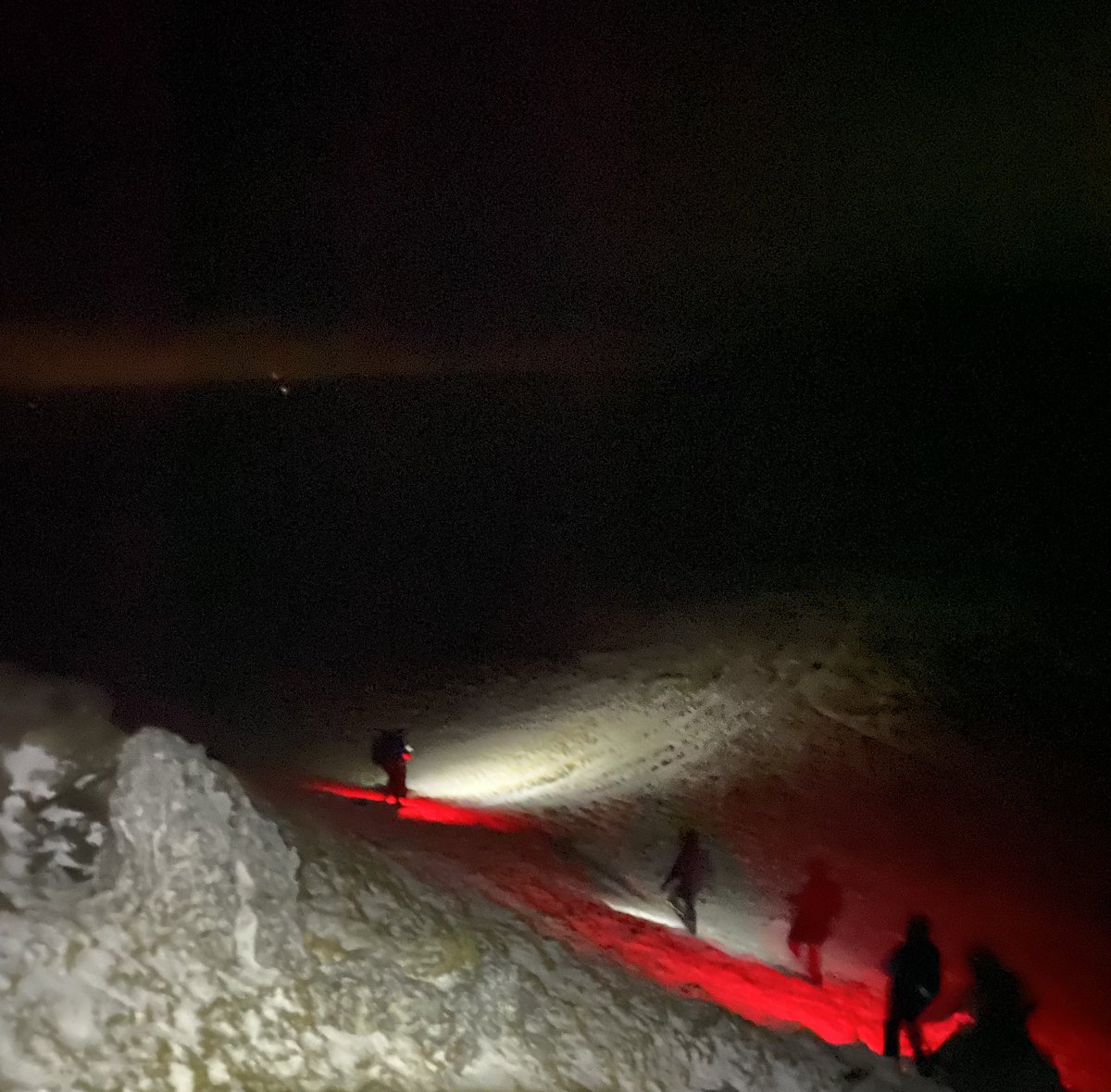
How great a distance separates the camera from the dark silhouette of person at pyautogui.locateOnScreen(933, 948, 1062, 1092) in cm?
A: 531

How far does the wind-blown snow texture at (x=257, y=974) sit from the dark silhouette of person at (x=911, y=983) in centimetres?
101

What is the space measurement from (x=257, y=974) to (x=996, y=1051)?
13.3 ft

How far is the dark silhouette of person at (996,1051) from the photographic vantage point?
17.4 ft

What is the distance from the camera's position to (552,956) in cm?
511

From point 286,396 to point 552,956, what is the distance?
36.6m

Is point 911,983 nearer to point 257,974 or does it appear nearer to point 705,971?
point 705,971

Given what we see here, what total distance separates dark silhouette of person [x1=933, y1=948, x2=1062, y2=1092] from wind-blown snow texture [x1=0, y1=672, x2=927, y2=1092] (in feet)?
1.97

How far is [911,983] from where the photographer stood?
19.5 ft

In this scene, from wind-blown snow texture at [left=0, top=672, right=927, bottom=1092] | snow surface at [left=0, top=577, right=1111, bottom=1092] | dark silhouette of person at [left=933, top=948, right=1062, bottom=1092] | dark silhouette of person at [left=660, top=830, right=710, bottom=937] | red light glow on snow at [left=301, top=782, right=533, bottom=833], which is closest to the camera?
wind-blown snow texture at [left=0, top=672, right=927, bottom=1092]

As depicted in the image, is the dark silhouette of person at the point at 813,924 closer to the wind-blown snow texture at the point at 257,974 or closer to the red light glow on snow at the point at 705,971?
the red light glow on snow at the point at 705,971

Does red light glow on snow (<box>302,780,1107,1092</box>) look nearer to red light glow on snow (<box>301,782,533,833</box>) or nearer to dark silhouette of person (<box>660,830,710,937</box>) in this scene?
dark silhouette of person (<box>660,830,710,937</box>)

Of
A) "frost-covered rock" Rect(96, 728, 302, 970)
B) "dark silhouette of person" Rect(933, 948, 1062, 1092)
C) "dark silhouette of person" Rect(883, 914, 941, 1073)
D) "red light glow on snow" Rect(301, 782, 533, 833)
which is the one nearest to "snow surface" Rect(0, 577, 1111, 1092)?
"frost-covered rock" Rect(96, 728, 302, 970)

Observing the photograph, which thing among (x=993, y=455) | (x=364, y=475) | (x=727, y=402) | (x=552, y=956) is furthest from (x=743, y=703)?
(x=727, y=402)

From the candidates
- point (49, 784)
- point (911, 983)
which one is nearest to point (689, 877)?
point (911, 983)
